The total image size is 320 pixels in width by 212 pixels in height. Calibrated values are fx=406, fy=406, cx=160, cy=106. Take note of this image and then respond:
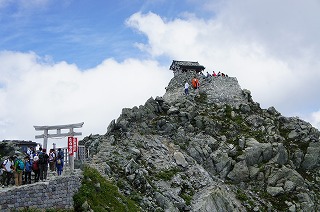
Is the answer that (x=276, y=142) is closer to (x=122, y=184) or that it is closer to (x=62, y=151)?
(x=122, y=184)

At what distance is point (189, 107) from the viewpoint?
5041cm

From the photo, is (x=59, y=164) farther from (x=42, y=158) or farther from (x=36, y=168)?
(x=42, y=158)

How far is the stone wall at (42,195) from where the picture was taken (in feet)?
77.8

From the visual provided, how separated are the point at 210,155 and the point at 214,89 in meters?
13.2

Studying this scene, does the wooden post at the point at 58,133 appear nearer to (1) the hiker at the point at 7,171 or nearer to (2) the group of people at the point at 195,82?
(1) the hiker at the point at 7,171

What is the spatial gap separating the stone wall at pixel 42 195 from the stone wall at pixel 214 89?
98.7 ft

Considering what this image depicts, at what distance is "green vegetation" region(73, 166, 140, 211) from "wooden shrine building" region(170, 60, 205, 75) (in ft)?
118

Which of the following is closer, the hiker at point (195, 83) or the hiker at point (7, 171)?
the hiker at point (7, 171)

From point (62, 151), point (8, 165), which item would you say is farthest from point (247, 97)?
point (8, 165)

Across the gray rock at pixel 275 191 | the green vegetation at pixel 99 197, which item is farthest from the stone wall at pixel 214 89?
the green vegetation at pixel 99 197

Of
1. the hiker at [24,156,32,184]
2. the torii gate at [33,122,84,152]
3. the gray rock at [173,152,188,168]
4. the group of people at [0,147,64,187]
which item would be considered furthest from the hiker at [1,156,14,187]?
the gray rock at [173,152,188,168]

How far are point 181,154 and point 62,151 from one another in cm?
1588

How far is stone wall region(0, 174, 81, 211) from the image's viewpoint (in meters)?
23.7

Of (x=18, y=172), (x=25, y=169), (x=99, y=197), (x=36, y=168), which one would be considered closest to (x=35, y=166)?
(x=36, y=168)
